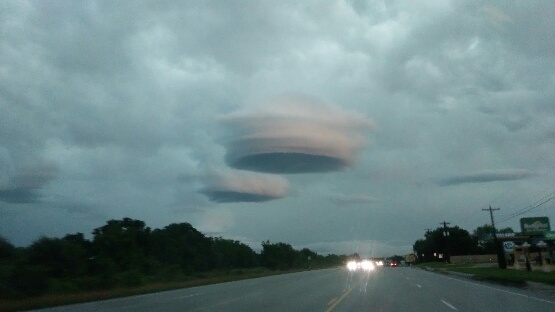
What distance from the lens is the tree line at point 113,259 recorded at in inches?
1690

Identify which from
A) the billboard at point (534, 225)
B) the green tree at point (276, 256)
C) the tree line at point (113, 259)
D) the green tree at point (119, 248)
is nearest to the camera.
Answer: the tree line at point (113, 259)

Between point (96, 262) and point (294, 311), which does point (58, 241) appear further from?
point (294, 311)

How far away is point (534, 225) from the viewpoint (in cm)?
9312

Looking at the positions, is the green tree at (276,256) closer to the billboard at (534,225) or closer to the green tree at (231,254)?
the green tree at (231,254)

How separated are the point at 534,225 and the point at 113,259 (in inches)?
2274

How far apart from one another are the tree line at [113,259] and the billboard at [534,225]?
148ft

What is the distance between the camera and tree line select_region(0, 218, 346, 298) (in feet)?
141

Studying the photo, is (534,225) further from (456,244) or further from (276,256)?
(456,244)

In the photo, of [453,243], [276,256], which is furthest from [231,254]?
[453,243]

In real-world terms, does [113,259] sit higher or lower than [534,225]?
lower

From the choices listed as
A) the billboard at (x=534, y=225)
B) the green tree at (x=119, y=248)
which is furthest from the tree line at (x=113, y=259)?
the billboard at (x=534, y=225)

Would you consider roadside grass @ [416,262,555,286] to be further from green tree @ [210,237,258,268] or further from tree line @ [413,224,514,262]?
tree line @ [413,224,514,262]

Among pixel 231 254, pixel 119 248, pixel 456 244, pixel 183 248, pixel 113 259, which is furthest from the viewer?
pixel 456 244

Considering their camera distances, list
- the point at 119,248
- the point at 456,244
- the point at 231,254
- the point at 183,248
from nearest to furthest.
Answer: the point at 119,248
the point at 183,248
the point at 231,254
the point at 456,244
